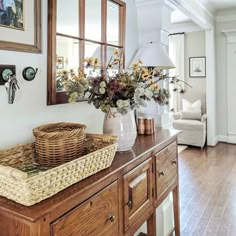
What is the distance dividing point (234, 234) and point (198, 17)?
3286mm

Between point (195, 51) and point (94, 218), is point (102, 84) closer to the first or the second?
point (94, 218)

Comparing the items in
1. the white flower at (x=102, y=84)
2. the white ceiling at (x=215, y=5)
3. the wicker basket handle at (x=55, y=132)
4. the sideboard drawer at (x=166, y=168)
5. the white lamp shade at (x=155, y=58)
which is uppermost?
the white ceiling at (x=215, y=5)

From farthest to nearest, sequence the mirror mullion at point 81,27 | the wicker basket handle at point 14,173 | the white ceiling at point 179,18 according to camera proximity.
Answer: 1. the white ceiling at point 179,18
2. the mirror mullion at point 81,27
3. the wicker basket handle at point 14,173

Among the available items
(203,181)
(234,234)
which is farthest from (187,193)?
(234,234)

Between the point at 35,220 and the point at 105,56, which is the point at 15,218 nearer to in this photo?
the point at 35,220

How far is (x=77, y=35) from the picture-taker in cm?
168

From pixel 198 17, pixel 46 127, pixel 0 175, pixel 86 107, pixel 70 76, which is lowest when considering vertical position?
pixel 0 175

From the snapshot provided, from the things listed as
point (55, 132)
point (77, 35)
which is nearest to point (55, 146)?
point (55, 132)

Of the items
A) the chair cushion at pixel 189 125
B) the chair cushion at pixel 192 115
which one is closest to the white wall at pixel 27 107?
the chair cushion at pixel 189 125

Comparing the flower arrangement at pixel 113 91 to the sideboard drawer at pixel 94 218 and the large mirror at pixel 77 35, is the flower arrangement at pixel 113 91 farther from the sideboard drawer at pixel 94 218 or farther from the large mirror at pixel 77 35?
the sideboard drawer at pixel 94 218

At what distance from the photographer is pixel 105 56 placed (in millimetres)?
1947

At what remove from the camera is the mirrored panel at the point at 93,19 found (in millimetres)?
1774

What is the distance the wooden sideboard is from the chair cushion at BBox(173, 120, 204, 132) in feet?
11.1

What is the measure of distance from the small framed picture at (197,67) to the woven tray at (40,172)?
5201 millimetres
